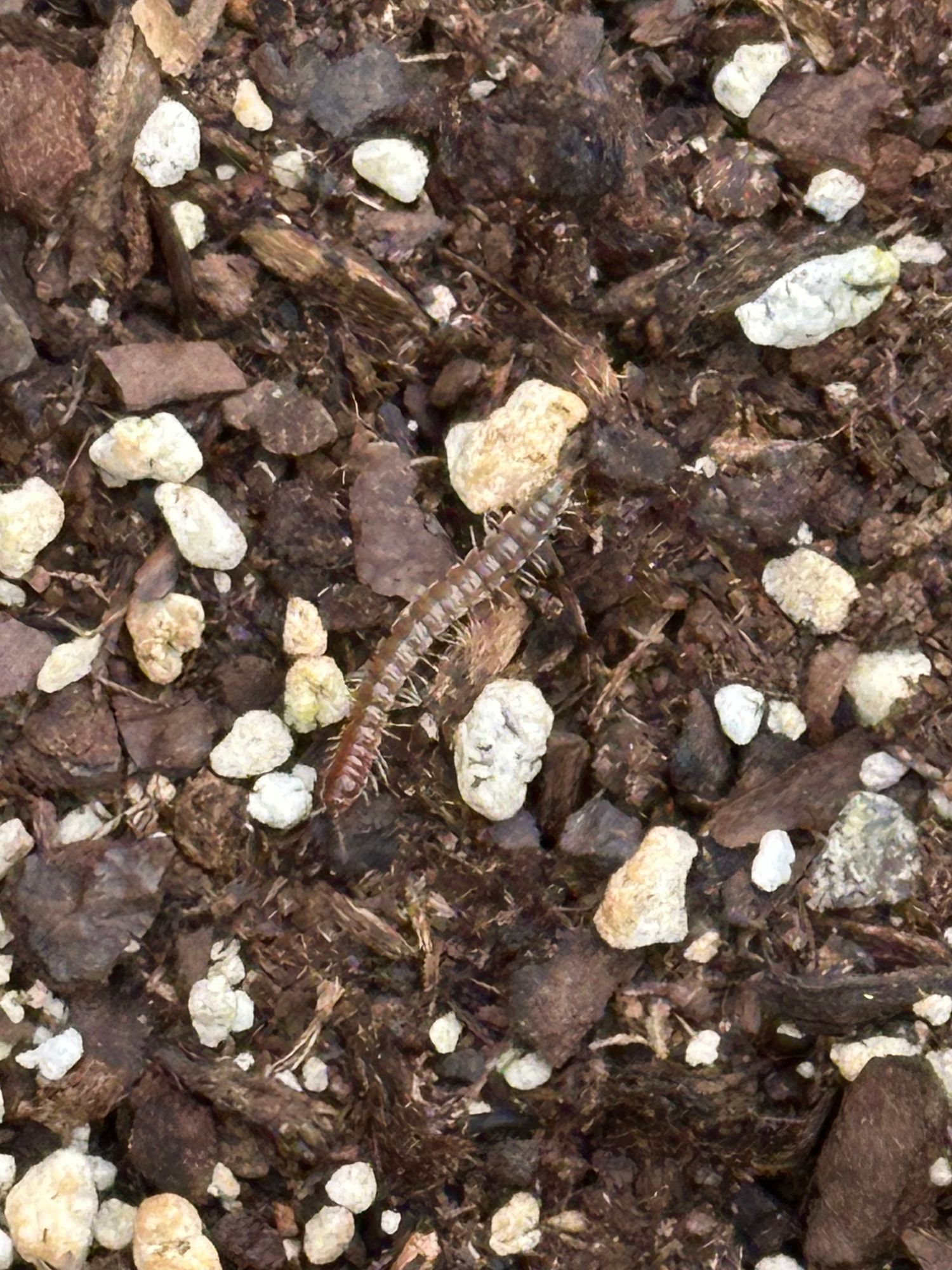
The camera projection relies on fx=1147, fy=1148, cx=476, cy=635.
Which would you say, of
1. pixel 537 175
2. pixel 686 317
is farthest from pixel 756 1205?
pixel 537 175

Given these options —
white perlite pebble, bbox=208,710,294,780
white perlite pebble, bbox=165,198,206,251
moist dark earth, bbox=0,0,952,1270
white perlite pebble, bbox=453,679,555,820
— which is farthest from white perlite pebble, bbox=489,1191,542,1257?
white perlite pebble, bbox=165,198,206,251

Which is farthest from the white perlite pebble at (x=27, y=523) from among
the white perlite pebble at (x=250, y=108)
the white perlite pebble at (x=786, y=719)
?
the white perlite pebble at (x=786, y=719)

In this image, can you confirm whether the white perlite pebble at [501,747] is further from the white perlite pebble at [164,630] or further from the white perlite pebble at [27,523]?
the white perlite pebble at [27,523]

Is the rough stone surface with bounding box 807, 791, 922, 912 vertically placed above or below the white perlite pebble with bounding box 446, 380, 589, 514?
below

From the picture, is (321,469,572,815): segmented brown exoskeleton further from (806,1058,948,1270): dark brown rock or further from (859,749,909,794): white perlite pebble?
(806,1058,948,1270): dark brown rock

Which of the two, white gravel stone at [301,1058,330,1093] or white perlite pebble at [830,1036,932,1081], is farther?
white gravel stone at [301,1058,330,1093]

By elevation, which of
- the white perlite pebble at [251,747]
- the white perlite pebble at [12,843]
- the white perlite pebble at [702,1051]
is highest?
the white perlite pebble at [251,747]
